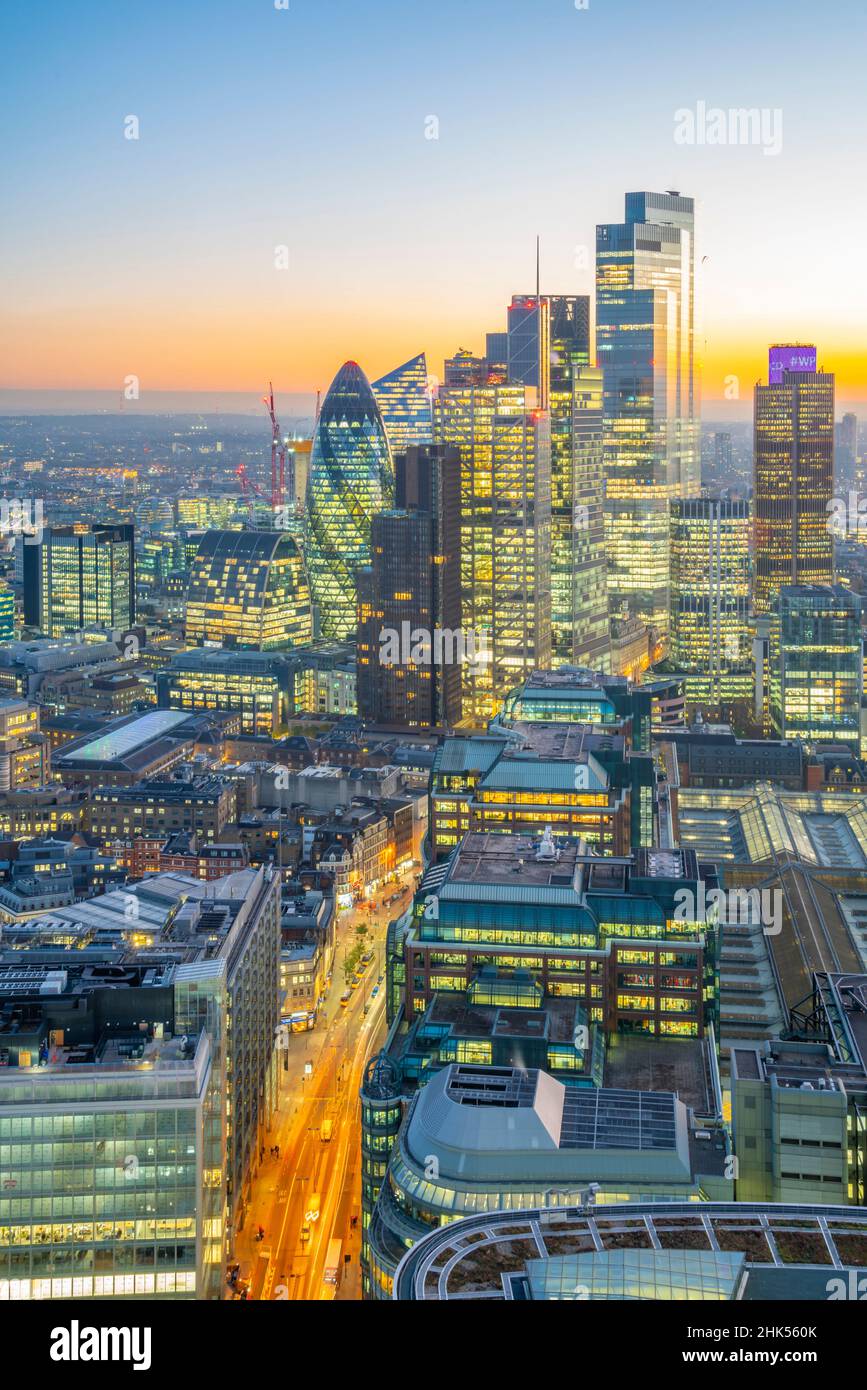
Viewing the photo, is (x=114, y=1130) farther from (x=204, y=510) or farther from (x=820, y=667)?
(x=204, y=510)

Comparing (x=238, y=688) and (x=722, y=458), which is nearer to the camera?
(x=238, y=688)

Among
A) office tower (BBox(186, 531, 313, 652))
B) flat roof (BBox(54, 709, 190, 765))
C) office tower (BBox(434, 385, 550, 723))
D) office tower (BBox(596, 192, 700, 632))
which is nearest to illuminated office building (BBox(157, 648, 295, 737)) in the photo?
flat roof (BBox(54, 709, 190, 765))

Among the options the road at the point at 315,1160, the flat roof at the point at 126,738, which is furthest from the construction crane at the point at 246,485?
the road at the point at 315,1160

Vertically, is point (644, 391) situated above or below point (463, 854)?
above

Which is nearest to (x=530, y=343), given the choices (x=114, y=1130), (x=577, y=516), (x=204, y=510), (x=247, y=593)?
(x=577, y=516)

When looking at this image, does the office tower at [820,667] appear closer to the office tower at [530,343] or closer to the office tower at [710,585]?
the office tower at [710,585]

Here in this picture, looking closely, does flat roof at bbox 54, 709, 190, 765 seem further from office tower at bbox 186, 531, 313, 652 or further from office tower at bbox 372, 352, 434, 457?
office tower at bbox 372, 352, 434, 457
